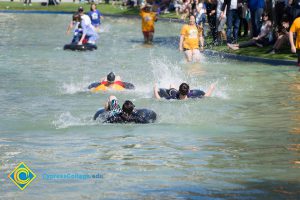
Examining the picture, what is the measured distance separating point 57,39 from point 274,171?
96.8 feet

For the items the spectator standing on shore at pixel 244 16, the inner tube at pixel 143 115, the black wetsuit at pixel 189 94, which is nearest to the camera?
the inner tube at pixel 143 115

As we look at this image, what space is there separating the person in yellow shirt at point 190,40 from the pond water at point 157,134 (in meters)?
0.43

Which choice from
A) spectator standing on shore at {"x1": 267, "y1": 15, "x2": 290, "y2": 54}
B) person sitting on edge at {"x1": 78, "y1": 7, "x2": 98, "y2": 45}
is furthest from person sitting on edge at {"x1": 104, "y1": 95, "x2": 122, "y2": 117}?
person sitting on edge at {"x1": 78, "y1": 7, "x2": 98, "y2": 45}

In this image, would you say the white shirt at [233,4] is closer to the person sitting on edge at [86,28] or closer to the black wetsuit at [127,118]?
the person sitting on edge at [86,28]

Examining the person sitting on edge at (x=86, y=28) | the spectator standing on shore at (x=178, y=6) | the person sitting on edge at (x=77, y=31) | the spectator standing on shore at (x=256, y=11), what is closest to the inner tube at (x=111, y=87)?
the spectator standing on shore at (x=256, y=11)

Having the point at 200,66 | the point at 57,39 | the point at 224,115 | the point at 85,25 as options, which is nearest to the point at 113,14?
the point at 57,39

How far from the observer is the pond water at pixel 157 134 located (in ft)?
38.4

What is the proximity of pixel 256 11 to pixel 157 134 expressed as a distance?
16.8m

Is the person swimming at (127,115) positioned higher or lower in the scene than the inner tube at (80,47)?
higher

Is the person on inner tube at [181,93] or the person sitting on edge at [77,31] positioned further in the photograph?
the person sitting on edge at [77,31]

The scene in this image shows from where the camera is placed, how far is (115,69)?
27266 millimetres

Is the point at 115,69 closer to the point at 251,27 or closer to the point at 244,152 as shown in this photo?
the point at 251,27

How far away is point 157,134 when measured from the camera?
15.7m

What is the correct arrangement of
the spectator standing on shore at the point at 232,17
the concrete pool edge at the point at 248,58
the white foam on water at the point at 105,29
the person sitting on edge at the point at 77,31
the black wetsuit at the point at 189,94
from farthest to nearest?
the white foam on water at the point at 105,29 < the person sitting on edge at the point at 77,31 < the spectator standing on shore at the point at 232,17 < the concrete pool edge at the point at 248,58 < the black wetsuit at the point at 189,94
